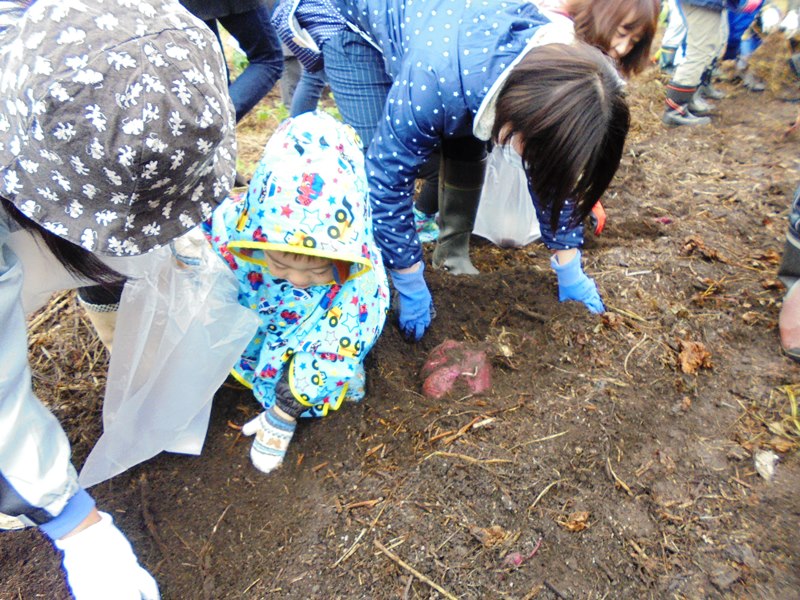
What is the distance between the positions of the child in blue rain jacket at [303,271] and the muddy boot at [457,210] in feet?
2.01

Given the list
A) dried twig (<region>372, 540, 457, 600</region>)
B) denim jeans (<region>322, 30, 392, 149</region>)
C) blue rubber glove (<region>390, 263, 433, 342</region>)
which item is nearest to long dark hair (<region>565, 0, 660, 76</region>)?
denim jeans (<region>322, 30, 392, 149</region>)

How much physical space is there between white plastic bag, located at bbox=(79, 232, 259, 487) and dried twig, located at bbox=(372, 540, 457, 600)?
1.76 ft

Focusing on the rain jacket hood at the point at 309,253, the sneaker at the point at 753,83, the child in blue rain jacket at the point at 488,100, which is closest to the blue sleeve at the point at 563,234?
the child in blue rain jacket at the point at 488,100

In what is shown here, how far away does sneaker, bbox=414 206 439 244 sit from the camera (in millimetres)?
2504

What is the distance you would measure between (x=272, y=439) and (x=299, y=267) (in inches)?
19.3

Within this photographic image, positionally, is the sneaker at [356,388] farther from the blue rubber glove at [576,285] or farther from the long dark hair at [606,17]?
the long dark hair at [606,17]

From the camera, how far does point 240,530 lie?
144 cm

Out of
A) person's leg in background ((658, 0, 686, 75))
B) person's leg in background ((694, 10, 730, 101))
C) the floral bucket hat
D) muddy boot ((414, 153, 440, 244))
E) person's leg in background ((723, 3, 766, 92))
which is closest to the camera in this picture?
the floral bucket hat

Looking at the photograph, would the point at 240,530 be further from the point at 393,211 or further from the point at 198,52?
the point at 198,52

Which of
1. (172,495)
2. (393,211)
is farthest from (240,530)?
(393,211)

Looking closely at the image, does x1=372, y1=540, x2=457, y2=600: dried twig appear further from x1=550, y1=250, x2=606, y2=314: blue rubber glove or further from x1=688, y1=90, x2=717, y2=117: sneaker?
x1=688, y1=90, x2=717, y2=117: sneaker

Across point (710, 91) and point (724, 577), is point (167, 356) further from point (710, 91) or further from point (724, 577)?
point (710, 91)

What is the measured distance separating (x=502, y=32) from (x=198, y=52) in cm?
79

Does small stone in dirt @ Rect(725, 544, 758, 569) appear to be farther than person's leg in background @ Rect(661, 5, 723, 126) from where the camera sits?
No
